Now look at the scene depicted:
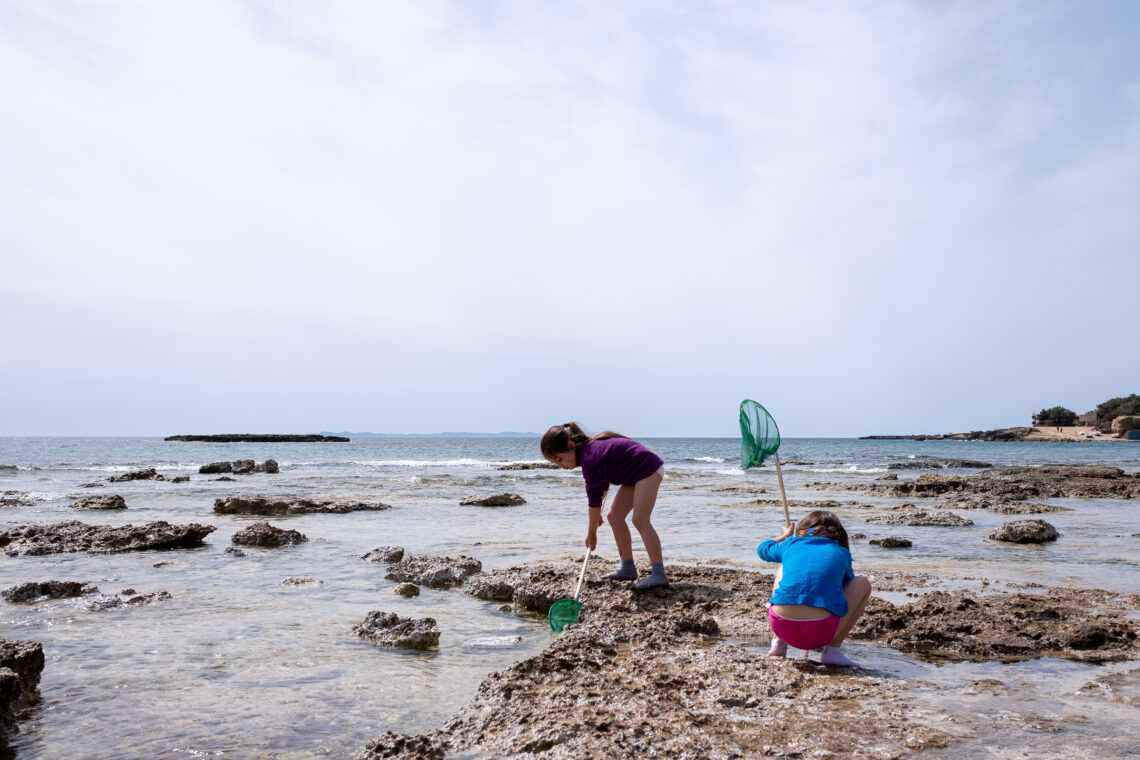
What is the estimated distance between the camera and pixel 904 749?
9.90ft

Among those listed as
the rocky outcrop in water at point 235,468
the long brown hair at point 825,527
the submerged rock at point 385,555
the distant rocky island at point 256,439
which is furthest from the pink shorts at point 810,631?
the distant rocky island at point 256,439

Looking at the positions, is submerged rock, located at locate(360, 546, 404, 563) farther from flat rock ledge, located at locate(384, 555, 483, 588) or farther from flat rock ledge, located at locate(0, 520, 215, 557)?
flat rock ledge, located at locate(0, 520, 215, 557)

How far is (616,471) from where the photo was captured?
→ 6.02 metres

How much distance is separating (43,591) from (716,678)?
5.92m

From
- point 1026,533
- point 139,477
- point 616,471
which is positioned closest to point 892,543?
point 1026,533

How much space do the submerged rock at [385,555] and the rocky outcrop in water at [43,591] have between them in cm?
288

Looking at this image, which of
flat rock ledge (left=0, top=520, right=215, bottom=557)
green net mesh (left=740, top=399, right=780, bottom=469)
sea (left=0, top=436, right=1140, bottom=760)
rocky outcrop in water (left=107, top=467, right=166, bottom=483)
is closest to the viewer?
sea (left=0, top=436, right=1140, bottom=760)

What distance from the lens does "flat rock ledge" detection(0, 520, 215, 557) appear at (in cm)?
918

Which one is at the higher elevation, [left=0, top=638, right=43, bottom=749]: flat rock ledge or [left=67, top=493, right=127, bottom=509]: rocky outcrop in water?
[left=0, top=638, right=43, bottom=749]: flat rock ledge

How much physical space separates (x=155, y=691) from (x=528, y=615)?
111 inches

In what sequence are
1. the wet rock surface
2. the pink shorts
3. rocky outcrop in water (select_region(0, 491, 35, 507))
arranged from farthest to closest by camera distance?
rocky outcrop in water (select_region(0, 491, 35, 507))
the wet rock surface
the pink shorts

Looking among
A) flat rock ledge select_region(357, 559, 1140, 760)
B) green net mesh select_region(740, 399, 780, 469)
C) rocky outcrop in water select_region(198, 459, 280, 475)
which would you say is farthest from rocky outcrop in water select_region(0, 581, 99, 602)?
rocky outcrop in water select_region(198, 459, 280, 475)

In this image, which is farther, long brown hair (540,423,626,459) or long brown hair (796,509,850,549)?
long brown hair (540,423,626,459)

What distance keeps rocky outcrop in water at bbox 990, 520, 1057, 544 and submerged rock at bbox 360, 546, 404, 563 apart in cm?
848
